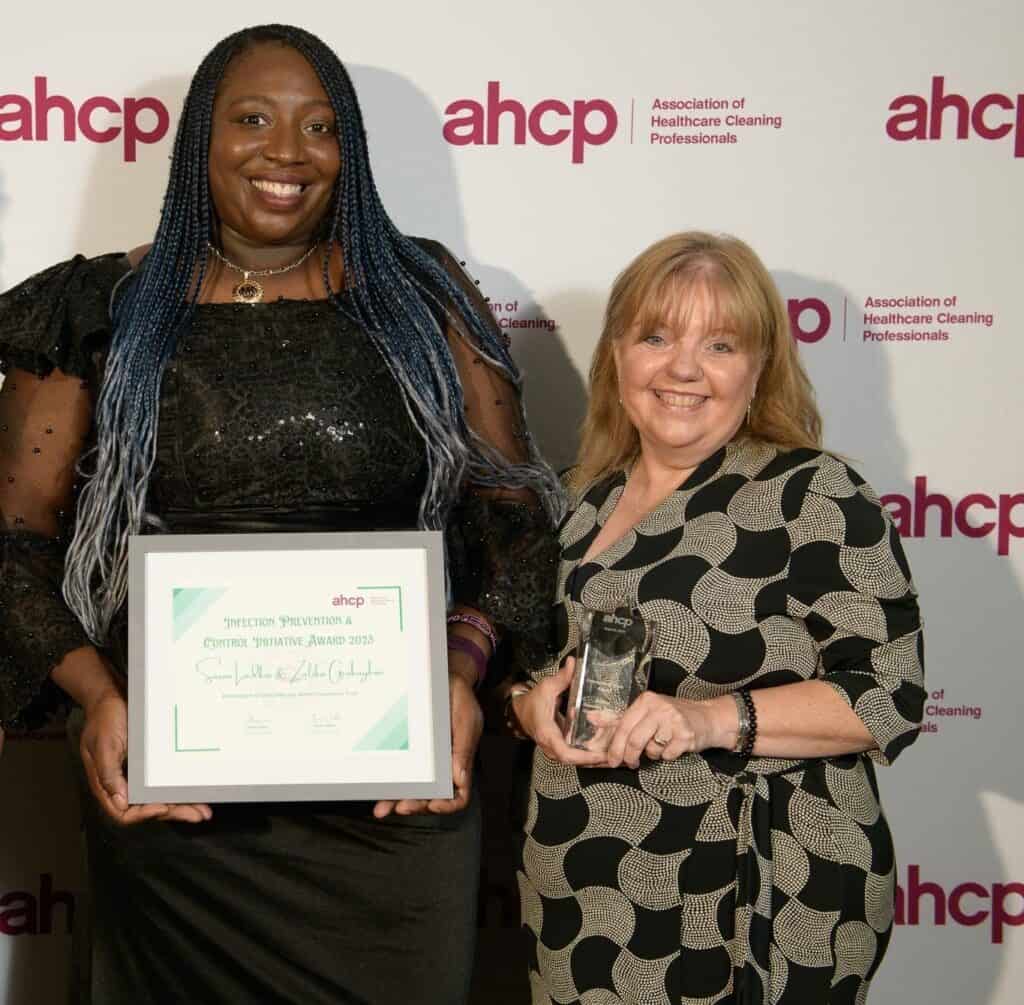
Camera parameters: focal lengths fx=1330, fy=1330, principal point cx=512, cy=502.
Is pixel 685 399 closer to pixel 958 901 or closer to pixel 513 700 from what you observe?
pixel 513 700

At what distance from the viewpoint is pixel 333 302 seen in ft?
5.70

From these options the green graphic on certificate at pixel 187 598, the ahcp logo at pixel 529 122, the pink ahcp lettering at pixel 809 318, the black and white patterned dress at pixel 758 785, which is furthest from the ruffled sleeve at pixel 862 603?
the ahcp logo at pixel 529 122

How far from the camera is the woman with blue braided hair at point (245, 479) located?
166cm

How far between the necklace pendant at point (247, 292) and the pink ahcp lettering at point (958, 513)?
4.13 feet

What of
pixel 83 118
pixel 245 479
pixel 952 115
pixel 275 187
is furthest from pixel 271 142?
pixel 952 115

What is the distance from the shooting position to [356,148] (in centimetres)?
172

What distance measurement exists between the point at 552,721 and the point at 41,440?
742 millimetres

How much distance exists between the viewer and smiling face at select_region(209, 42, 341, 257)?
1670 millimetres

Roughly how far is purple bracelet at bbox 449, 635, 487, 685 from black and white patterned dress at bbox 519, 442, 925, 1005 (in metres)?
0.17

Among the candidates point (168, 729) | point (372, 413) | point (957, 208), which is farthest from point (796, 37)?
point (168, 729)

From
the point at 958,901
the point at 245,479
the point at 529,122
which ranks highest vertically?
the point at 529,122

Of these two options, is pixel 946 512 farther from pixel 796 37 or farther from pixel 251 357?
pixel 251 357
